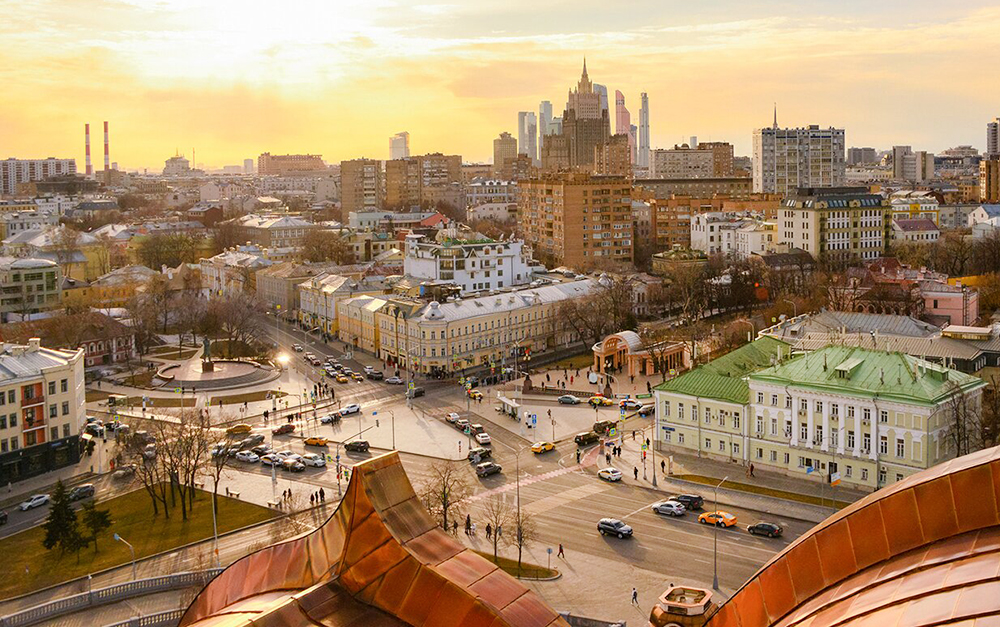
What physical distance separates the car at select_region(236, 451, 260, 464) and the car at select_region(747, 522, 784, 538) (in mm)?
24004

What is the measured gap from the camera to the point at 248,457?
4962 centimetres

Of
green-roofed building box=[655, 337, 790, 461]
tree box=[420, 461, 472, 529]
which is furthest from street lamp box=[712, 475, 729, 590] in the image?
tree box=[420, 461, 472, 529]

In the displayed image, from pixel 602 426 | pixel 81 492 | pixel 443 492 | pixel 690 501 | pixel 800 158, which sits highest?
pixel 800 158

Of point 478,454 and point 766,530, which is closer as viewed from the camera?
point 766,530

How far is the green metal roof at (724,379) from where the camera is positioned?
46625mm

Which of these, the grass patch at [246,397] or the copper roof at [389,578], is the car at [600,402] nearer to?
the grass patch at [246,397]

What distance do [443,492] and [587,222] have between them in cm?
7809

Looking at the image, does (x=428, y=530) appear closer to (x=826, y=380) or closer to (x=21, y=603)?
(x=21, y=603)

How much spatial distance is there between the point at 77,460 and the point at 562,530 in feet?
84.7

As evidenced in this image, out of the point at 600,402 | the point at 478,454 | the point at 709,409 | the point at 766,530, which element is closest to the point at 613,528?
the point at 766,530

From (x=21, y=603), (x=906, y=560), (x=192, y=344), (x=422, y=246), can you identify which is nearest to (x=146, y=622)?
(x=21, y=603)

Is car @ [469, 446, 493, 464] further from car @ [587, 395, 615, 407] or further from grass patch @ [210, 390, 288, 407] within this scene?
grass patch @ [210, 390, 288, 407]

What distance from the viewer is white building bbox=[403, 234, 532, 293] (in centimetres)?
8619

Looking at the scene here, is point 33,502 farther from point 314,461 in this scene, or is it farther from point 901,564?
point 901,564
